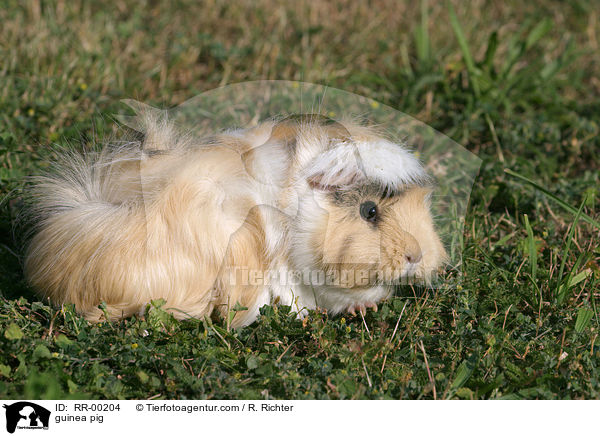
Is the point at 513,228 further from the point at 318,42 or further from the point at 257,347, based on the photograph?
the point at 318,42

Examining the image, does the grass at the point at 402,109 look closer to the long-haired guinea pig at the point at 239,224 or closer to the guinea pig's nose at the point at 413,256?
the long-haired guinea pig at the point at 239,224

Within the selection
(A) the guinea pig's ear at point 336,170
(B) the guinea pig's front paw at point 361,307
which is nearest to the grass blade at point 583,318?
(B) the guinea pig's front paw at point 361,307

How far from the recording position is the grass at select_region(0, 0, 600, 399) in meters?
2.30

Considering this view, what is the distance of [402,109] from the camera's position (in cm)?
428

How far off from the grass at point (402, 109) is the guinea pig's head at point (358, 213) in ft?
1.01

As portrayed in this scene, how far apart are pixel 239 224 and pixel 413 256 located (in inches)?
27.5

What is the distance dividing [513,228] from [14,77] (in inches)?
128

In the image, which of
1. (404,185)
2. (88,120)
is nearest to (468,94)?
(404,185)

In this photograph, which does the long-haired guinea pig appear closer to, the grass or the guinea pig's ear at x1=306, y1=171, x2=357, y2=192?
the guinea pig's ear at x1=306, y1=171, x2=357, y2=192

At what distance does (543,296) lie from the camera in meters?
2.75

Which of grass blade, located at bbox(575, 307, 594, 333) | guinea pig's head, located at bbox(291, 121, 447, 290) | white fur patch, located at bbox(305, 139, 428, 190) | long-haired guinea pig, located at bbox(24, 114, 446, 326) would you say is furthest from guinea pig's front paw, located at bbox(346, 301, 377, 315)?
grass blade, located at bbox(575, 307, 594, 333)
